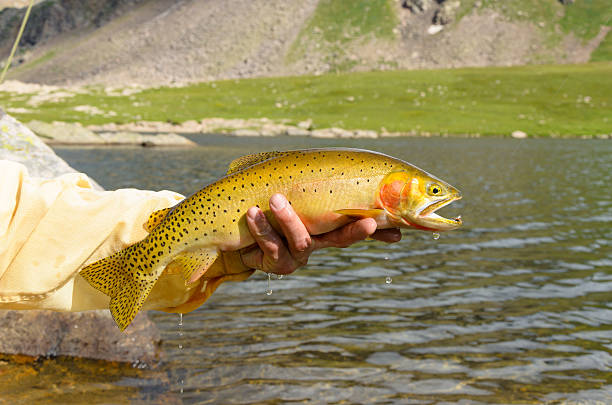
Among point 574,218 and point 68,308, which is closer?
point 68,308

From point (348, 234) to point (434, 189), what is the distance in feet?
1.66

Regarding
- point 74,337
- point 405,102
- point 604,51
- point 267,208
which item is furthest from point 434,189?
point 604,51

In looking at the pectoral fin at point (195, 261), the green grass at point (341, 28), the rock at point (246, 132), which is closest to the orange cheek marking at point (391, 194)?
the pectoral fin at point (195, 261)

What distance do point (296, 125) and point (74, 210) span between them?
8870cm

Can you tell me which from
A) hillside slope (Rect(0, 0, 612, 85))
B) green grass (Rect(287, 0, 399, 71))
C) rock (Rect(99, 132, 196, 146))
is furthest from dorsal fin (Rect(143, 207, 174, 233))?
green grass (Rect(287, 0, 399, 71))

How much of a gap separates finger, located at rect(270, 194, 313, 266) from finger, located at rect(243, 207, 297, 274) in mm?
59

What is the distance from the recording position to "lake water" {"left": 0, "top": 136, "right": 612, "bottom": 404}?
25.7 feet

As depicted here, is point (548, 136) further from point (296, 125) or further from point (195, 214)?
point (195, 214)

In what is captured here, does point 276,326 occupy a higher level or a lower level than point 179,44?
higher

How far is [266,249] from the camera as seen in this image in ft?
11.4

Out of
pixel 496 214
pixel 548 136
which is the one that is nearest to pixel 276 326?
pixel 496 214

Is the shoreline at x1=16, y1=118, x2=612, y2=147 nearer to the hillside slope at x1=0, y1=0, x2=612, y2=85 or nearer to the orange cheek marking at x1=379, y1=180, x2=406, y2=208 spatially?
the orange cheek marking at x1=379, y1=180, x2=406, y2=208

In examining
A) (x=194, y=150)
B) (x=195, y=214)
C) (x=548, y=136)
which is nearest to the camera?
(x=195, y=214)

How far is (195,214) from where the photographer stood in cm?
332
